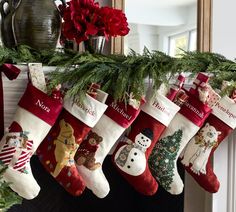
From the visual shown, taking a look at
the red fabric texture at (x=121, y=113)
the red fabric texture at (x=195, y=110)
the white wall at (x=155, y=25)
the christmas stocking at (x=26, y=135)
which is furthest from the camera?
the white wall at (x=155, y=25)

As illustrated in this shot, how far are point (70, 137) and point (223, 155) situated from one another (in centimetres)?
71

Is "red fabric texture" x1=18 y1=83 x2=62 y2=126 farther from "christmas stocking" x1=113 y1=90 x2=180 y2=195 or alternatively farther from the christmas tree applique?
the christmas tree applique

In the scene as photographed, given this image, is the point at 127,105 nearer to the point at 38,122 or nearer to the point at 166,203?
the point at 38,122

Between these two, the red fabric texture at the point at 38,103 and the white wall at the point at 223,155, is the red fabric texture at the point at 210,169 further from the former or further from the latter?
the red fabric texture at the point at 38,103

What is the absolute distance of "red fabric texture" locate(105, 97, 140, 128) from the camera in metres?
1.54

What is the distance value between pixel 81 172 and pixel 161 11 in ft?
2.54

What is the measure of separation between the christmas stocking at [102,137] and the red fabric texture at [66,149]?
0.17ft

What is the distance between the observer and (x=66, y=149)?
4.86 feet

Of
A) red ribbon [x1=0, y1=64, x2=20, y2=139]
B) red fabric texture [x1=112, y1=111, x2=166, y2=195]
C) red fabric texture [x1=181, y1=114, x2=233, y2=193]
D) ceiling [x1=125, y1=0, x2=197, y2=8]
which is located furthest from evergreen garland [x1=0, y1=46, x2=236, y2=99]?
ceiling [x1=125, y1=0, x2=197, y2=8]

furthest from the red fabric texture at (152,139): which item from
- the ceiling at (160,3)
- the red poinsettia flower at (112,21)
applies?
the ceiling at (160,3)

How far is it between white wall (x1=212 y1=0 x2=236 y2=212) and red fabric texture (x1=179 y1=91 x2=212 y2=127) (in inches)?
11.6

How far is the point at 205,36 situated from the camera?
201 centimetres

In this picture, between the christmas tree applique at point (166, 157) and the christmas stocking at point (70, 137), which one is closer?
the christmas stocking at point (70, 137)

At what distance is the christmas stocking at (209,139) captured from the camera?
1.73m
